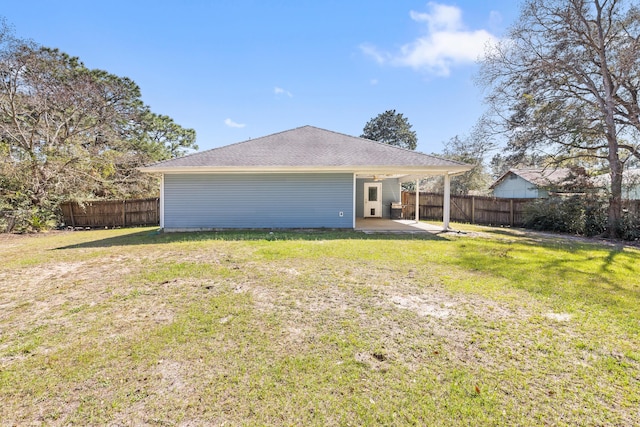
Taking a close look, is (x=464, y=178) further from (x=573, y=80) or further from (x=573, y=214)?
(x=573, y=214)

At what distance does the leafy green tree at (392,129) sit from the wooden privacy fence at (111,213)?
30.6 meters

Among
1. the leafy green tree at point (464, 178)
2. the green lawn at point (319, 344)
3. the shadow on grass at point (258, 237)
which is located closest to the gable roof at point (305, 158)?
Answer: the shadow on grass at point (258, 237)

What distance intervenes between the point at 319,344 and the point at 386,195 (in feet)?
44.7

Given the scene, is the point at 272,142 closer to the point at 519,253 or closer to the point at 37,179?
the point at 519,253

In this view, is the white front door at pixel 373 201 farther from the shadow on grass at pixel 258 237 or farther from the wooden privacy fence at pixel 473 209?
the shadow on grass at pixel 258 237

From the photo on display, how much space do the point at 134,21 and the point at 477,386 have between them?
15.1 metres

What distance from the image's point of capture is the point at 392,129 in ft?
126

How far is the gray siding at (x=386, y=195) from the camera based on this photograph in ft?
51.0

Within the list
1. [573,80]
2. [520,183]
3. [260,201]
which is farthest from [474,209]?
[520,183]

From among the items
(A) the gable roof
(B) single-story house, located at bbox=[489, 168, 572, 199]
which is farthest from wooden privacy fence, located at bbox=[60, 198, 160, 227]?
(B) single-story house, located at bbox=[489, 168, 572, 199]

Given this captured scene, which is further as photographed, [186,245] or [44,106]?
[44,106]

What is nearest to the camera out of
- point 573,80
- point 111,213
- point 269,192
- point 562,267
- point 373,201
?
point 562,267

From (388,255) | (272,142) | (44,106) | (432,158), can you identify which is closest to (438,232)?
(432,158)

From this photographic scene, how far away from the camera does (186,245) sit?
804cm
